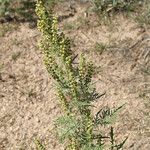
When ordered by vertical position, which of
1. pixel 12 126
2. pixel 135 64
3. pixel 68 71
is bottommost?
pixel 12 126

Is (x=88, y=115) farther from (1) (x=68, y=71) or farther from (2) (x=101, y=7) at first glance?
(2) (x=101, y=7)

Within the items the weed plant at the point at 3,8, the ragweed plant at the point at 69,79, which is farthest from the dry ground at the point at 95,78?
the ragweed plant at the point at 69,79

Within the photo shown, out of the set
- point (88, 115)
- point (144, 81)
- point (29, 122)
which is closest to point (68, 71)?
point (88, 115)

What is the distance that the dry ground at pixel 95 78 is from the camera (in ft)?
17.4

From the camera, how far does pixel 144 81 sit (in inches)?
229

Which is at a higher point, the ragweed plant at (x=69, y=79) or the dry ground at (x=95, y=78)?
the ragweed plant at (x=69, y=79)

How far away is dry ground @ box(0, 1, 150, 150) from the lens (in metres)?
5.31

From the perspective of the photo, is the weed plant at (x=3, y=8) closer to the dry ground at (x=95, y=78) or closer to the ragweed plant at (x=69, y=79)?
the dry ground at (x=95, y=78)

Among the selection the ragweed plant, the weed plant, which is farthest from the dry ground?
the ragweed plant

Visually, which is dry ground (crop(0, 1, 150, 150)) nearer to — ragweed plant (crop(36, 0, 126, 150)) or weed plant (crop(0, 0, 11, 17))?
weed plant (crop(0, 0, 11, 17))

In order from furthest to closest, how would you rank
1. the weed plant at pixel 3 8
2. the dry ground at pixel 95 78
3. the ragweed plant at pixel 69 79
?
the weed plant at pixel 3 8
the dry ground at pixel 95 78
the ragweed plant at pixel 69 79

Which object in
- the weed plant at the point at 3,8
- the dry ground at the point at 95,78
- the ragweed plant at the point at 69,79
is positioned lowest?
the dry ground at the point at 95,78

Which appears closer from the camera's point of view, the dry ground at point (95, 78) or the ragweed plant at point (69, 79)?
the ragweed plant at point (69, 79)

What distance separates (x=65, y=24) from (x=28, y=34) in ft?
1.88
